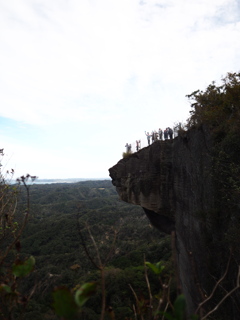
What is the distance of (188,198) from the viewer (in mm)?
8688

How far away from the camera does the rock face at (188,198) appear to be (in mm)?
6246

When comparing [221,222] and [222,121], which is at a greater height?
[222,121]

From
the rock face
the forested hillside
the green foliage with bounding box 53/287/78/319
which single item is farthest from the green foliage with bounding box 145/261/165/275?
the forested hillside

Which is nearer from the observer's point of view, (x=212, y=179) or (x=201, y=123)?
(x=212, y=179)

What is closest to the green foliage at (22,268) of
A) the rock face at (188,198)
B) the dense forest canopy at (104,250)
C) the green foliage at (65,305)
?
the dense forest canopy at (104,250)

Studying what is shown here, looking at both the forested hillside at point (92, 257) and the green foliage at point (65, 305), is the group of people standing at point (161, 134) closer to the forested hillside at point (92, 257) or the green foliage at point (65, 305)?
the forested hillside at point (92, 257)

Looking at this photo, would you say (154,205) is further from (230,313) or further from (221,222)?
(230,313)

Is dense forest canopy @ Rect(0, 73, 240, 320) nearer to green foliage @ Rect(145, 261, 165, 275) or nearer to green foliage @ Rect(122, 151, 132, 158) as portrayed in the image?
green foliage @ Rect(145, 261, 165, 275)

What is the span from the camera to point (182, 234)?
9742 millimetres

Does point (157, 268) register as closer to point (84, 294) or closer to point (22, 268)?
point (84, 294)

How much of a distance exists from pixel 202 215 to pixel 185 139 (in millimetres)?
3318

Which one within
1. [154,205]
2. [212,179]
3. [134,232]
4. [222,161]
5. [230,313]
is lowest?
[134,232]

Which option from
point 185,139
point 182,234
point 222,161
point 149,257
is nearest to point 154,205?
point 182,234

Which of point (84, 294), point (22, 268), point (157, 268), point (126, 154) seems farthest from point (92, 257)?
point (84, 294)
